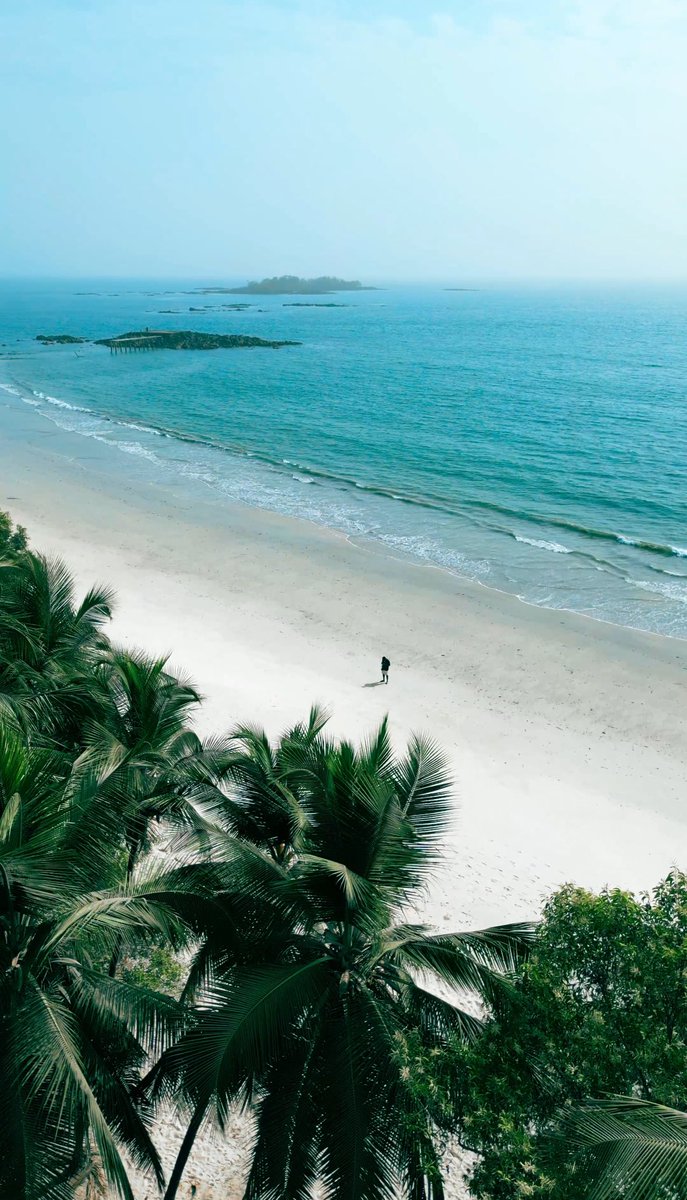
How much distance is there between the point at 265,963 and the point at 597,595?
2918cm

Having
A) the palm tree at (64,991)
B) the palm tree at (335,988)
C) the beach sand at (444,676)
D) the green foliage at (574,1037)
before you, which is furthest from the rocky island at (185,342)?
the green foliage at (574,1037)

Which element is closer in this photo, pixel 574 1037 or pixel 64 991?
pixel 574 1037

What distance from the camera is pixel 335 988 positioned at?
7746 mm

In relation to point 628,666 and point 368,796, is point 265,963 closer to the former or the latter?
point 368,796

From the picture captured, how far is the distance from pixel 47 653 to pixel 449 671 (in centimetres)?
1592

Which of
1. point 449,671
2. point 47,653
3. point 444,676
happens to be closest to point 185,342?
point 449,671

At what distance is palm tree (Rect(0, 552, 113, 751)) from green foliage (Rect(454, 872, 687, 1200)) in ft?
20.5

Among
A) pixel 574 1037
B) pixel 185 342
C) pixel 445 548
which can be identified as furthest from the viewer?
pixel 185 342

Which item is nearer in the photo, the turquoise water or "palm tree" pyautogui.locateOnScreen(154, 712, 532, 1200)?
"palm tree" pyautogui.locateOnScreen(154, 712, 532, 1200)

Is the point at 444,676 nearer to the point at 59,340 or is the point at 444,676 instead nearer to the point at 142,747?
the point at 142,747

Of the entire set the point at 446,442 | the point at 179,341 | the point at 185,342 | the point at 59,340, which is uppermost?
the point at 179,341

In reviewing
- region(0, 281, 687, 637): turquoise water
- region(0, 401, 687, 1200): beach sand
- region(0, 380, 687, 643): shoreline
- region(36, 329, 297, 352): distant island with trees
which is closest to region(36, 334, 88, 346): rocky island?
region(36, 329, 297, 352): distant island with trees

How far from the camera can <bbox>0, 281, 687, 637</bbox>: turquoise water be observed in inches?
1527

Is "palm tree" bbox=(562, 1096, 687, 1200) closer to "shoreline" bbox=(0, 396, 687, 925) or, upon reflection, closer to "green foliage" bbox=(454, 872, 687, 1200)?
"green foliage" bbox=(454, 872, 687, 1200)
